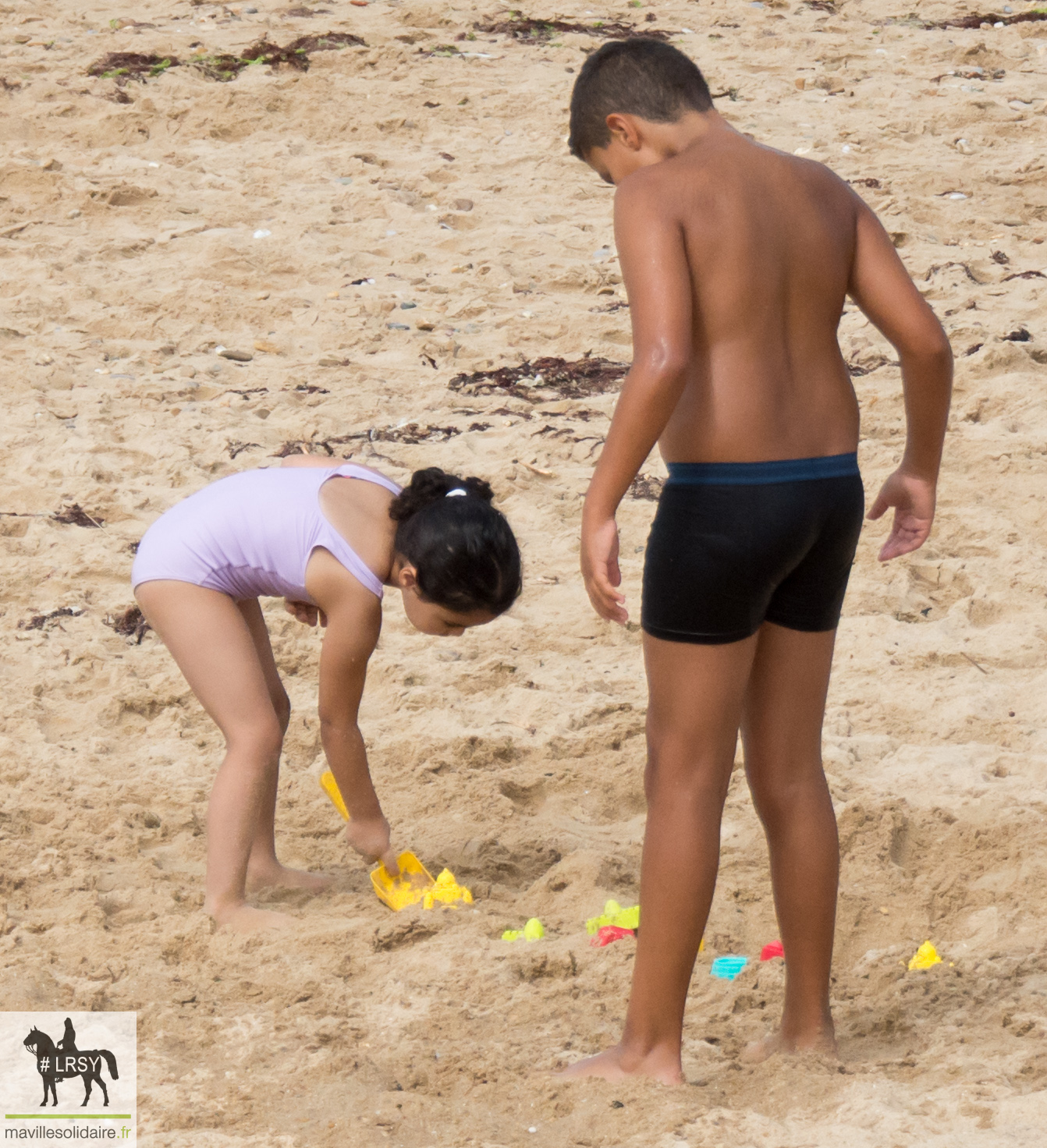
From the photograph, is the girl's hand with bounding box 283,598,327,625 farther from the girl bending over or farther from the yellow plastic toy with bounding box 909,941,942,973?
the yellow plastic toy with bounding box 909,941,942,973

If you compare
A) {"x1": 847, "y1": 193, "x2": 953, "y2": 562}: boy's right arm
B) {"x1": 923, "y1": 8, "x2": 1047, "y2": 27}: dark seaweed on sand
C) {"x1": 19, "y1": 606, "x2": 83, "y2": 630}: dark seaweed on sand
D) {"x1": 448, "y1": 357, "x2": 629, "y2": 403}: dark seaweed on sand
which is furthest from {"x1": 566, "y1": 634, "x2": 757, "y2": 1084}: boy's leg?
{"x1": 923, "y1": 8, "x2": 1047, "y2": 27}: dark seaweed on sand

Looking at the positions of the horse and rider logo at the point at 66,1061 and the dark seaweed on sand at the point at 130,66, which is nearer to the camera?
the horse and rider logo at the point at 66,1061

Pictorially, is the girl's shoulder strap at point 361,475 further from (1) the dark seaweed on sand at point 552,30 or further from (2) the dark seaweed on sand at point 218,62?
(1) the dark seaweed on sand at point 552,30

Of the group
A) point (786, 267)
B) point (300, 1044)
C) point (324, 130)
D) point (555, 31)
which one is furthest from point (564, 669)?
point (555, 31)

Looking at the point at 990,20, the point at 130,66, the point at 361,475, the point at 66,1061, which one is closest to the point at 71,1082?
the point at 66,1061

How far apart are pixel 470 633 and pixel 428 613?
4.60 ft

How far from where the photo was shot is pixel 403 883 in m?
3.21

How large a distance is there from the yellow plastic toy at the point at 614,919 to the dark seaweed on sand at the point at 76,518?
98.7 inches

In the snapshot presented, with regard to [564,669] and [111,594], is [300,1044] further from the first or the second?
[111,594]

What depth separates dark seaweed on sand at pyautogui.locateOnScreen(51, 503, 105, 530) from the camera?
477 cm

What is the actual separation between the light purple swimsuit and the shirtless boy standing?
95 cm

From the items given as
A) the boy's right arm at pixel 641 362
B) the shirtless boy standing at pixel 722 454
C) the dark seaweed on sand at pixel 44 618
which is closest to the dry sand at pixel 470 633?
the dark seaweed on sand at pixel 44 618

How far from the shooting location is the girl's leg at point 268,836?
10.9 feet

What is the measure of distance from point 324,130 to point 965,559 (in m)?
4.72
